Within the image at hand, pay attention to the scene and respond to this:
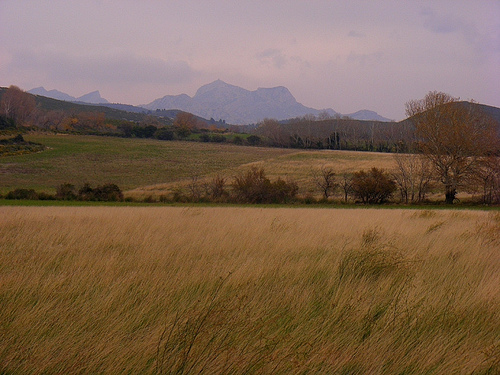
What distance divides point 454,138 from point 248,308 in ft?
106

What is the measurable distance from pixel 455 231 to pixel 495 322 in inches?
203

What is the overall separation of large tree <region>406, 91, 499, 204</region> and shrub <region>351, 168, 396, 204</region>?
4407mm

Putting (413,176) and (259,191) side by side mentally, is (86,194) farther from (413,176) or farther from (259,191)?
(413,176)

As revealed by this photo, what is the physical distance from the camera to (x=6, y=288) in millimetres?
4312

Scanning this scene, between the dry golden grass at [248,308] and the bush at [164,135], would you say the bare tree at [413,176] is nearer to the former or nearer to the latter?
the dry golden grass at [248,308]

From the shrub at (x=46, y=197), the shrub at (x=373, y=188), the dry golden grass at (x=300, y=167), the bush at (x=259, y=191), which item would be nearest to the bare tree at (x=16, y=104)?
the dry golden grass at (x=300, y=167)

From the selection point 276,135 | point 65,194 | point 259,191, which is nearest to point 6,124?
point 65,194

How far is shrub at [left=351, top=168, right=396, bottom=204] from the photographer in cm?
3183

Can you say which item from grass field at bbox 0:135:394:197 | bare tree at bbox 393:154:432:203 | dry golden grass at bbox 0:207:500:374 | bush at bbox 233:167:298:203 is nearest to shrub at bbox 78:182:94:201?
grass field at bbox 0:135:394:197

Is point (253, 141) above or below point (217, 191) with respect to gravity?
above

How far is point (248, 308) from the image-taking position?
3963mm

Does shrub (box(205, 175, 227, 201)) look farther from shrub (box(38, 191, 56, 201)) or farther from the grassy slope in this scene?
the grassy slope

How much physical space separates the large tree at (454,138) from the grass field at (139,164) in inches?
512

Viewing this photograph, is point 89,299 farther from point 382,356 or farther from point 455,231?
point 455,231
